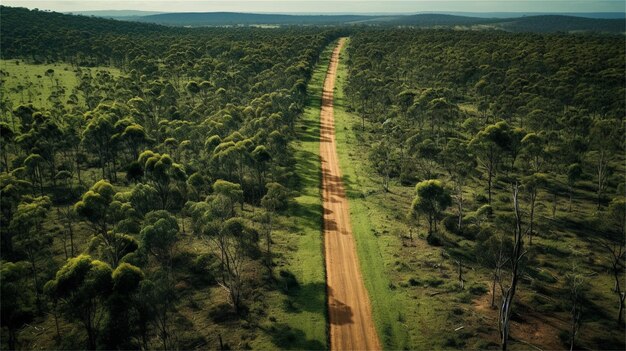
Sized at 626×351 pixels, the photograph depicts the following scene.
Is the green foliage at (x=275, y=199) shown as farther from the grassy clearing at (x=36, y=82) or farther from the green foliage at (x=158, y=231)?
the grassy clearing at (x=36, y=82)

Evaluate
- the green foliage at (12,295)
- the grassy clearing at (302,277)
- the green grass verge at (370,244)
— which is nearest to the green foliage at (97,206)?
the green foliage at (12,295)

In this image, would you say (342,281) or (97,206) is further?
(97,206)

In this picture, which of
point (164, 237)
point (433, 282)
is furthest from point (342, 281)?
point (164, 237)

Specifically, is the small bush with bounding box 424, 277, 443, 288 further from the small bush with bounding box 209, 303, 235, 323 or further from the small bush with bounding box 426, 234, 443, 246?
the small bush with bounding box 209, 303, 235, 323

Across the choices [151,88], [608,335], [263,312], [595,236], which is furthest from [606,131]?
[151,88]

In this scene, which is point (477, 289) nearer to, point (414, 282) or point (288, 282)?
point (414, 282)

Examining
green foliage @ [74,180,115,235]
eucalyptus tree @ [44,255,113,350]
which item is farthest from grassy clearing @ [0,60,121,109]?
eucalyptus tree @ [44,255,113,350]
